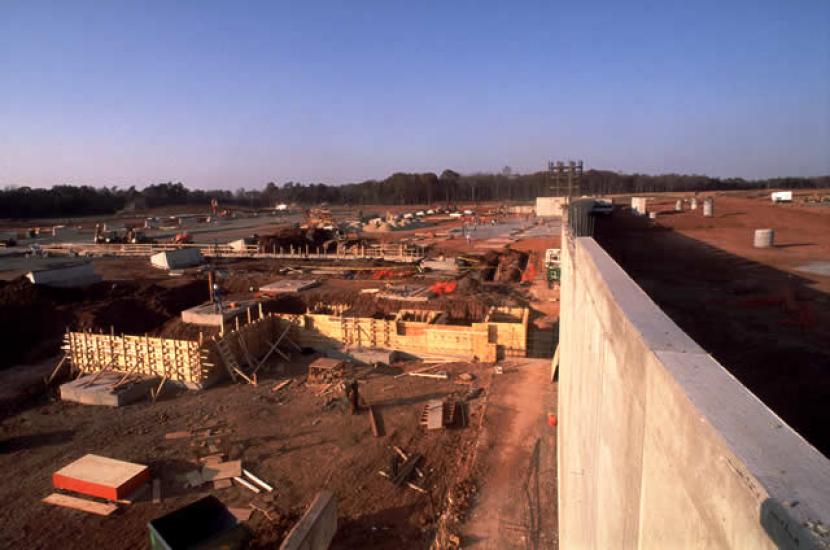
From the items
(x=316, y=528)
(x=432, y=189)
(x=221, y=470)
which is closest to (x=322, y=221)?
(x=221, y=470)

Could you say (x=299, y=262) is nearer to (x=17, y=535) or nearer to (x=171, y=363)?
(x=171, y=363)

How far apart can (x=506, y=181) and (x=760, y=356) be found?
156656mm

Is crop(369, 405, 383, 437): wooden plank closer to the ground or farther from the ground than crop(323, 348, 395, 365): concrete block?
closer to the ground

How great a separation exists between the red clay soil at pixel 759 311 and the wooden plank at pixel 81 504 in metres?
11.3

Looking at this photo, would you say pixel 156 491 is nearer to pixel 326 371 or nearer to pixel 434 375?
pixel 326 371

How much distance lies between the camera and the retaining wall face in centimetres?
115

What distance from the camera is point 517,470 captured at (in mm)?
10359

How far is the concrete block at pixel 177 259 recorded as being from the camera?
34.8 meters

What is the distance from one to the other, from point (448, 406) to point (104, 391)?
1052cm

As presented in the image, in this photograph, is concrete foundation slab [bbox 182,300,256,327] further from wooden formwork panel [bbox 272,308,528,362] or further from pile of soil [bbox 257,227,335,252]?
pile of soil [bbox 257,227,335,252]

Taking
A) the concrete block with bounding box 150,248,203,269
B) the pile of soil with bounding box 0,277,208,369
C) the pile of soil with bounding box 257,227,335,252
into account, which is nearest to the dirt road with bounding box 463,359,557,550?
the pile of soil with bounding box 0,277,208,369

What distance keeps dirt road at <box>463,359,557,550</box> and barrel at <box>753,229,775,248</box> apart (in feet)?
28.1

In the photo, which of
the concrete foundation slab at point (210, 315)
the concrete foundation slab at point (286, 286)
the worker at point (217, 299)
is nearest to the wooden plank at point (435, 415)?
the worker at point (217, 299)

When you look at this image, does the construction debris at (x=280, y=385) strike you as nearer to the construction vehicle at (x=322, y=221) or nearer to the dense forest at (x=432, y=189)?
the construction vehicle at (x=322, y=221)
